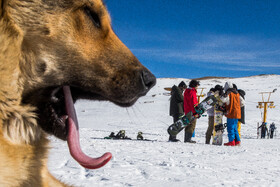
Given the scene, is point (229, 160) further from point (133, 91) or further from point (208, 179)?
point (133, 91)

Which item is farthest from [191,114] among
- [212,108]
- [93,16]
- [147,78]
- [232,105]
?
[93,16]

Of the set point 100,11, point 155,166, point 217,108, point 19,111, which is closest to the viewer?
point 19,111

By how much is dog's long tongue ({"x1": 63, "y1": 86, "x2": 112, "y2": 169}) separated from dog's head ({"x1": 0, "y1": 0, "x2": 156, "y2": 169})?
4cm

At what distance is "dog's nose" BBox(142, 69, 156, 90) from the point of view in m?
2.02

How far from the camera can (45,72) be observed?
1.71 metres

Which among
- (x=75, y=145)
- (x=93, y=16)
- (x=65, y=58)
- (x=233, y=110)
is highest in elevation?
(x=93, y=16)

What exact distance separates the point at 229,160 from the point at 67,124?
4.48 m

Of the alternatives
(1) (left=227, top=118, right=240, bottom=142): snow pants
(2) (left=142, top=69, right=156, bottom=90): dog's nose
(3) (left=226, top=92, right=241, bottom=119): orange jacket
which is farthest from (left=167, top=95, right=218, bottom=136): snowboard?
(2) (left=142, top=69, right=156, bottom=90): dog's nose

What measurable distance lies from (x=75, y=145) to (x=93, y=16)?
866 mm

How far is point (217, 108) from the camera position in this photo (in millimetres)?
9273

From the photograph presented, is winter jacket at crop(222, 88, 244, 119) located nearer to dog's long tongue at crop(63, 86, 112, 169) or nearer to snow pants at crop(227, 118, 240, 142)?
snow pants at crop(227, 118, 240, 142)

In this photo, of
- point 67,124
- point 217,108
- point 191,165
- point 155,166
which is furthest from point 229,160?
point 67,124

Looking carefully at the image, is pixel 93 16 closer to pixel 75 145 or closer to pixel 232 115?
pixel 75 145

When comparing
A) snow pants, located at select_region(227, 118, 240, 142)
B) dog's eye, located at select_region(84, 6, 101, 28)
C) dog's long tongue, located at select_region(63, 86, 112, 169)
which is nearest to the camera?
dog's long tongue, located at select_region(63, 86, 112, 169)
